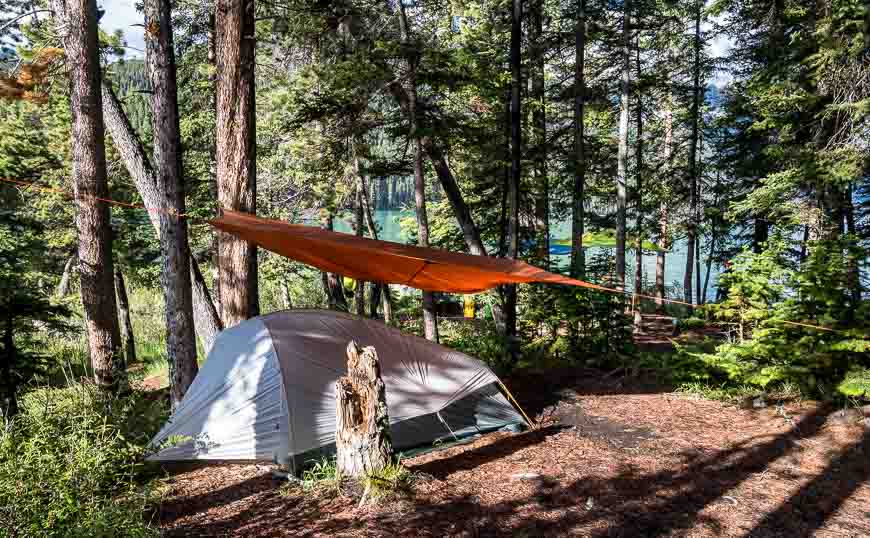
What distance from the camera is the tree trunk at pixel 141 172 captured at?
17.3ft

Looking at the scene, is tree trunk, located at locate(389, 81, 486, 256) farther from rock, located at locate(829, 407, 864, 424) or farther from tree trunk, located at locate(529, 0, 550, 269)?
rock, located at locate(829, 407, 864, 424)

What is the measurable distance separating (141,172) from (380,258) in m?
2.55

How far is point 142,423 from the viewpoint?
14.6 feet

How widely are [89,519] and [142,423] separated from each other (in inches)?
80.3

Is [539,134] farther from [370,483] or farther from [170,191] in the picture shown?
[370,483]

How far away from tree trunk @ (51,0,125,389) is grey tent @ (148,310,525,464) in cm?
167

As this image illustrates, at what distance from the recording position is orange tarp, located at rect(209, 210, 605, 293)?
4336mm

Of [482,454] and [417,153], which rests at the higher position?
[417,153]

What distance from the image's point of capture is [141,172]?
17.2ft

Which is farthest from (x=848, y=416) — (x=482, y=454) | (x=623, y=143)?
(x=623, y=143)

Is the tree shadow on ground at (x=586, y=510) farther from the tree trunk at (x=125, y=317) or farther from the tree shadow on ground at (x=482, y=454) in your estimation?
the tree trunk at (x=125, y=317)

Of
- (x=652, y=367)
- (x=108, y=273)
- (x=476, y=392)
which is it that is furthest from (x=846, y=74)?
(x=108, y=273)

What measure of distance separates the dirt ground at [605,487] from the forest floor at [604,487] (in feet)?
0.04

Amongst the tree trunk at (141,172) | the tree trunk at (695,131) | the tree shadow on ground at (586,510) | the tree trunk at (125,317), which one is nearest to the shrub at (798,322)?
the tree shadow on ground at (586,510)
